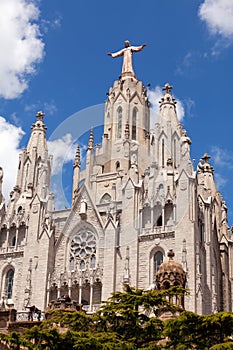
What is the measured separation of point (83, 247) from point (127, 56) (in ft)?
80.2

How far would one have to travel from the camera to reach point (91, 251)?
152 feet

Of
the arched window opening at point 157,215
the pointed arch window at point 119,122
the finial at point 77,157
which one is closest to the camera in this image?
the arched window opening at point 157,215

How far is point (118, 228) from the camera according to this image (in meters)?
45.3

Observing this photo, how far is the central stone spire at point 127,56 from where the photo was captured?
6191 cm

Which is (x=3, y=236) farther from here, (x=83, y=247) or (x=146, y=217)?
(x=146, y=217)

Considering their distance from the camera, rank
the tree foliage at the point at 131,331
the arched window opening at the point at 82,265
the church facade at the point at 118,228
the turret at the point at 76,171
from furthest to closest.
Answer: the turret at the point at 76,171
the arched window opening at the point at 82,265
the church facade at the point at 118,228
the tree foliage at the point at 131,331

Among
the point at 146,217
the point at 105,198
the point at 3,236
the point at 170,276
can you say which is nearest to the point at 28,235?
the point at 3,236

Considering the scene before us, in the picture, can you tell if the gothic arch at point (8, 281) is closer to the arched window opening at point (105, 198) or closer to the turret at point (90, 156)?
the arched window opening at point (105, 198)

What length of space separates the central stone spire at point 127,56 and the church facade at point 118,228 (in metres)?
7.84

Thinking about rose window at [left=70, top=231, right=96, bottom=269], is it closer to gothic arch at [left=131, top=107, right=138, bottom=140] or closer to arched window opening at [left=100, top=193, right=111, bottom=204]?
arched window opening at [left=100, top=193, right=111, bottom=204]

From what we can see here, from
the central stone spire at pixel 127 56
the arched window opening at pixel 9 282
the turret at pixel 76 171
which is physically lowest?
the arched window opening at pixel 9 282

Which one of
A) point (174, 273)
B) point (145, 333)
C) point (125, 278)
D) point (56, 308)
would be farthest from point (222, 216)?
point (145, 333)

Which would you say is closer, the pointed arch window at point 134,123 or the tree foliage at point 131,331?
the tree foliage at point 131,331

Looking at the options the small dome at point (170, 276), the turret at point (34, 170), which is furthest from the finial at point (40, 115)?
the small dome at point (170, 276)
